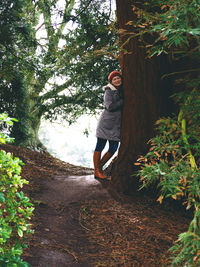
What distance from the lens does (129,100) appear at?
186 inches

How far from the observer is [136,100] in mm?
4648

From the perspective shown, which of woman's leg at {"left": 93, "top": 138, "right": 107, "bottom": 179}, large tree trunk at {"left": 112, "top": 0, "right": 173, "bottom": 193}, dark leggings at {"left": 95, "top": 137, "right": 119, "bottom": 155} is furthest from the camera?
woman's leg at {"left": 93, "top": 138, "right": 107, "bottom": 179}

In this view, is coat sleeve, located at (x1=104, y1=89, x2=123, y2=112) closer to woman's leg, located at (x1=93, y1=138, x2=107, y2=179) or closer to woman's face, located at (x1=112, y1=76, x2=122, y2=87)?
woman's face, located at (x1=112, y1=76, x2=122, y2=87)

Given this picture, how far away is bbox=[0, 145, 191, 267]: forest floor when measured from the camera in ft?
9.84

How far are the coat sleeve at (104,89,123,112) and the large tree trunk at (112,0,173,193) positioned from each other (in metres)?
0.15

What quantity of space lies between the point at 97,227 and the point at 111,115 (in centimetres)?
203

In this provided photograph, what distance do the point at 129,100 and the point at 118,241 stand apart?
2.28 metres

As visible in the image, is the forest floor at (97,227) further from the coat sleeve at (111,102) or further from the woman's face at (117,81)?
the woman's face at (117,81)

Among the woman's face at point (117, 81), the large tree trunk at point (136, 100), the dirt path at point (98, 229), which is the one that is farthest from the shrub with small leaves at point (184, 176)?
the woman's face at point (117, 81)

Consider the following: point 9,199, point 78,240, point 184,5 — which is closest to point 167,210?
point 78,240

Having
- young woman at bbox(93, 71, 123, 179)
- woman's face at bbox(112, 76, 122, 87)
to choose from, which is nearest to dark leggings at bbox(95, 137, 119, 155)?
young woman at bbox(93, 71, 123, 179)

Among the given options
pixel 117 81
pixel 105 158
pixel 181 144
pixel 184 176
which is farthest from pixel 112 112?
pixel 184 176

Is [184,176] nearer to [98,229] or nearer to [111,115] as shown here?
[98,229]

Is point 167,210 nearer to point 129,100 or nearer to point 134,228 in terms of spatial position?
point 134,228
